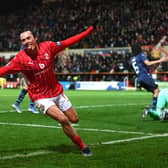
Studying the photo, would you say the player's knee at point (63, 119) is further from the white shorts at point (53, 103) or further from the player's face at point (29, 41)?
the player's face at point (29, 41)

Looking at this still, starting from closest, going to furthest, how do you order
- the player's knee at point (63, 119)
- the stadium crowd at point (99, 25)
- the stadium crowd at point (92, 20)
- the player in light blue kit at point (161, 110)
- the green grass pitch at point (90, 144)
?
the green grass pitch at point (90, 144) < the player's knee at point (63, 119) < the player in light blue kit at point (161, 110) < the stadium crowd at point (99, 25) < the stadium crowd at point (92, 20)

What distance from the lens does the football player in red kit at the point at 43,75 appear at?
7.14 meters

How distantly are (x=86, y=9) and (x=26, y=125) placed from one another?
4235cm

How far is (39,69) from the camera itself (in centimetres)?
720

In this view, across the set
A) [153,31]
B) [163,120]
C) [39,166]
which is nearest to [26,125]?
[163,120]

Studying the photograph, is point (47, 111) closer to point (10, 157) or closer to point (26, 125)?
point (10, 157)

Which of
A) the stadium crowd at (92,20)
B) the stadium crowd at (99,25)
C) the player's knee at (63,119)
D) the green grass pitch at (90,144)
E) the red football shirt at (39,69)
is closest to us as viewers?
the green grass pitch at (90,144)

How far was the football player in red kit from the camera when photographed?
7.14m

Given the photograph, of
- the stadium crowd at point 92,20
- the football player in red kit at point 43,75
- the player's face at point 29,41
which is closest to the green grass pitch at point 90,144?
the football player in red kit at point 43,75

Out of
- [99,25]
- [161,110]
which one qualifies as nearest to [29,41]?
[161,110]

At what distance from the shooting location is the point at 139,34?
140 feet

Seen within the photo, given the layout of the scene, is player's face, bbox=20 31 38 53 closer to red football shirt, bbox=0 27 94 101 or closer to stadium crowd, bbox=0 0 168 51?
red football shirt, bbox=0 27 94 101

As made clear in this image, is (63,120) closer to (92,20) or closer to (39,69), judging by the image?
(39,69)

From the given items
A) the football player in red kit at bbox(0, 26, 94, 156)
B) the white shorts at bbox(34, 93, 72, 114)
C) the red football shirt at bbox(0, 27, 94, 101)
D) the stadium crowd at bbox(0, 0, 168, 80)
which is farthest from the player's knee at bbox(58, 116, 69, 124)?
the stadium crowd at bbox(0, 0, 168, 80)
